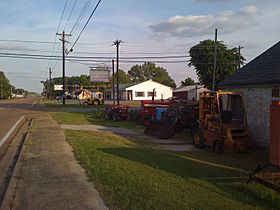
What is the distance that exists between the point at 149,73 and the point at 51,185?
538ft

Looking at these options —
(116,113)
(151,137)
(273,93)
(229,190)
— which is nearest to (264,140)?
(273,93)

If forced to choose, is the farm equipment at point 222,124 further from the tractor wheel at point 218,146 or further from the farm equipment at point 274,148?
the farm equipment at point 274,148

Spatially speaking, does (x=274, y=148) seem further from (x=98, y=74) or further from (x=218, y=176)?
(x=98, y=74)

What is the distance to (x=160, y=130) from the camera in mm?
21891

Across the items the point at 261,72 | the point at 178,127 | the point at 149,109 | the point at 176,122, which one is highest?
the point at 261,72

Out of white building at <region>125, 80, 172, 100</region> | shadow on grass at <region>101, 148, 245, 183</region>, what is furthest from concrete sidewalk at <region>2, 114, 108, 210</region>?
white building at <region>125, 80, 172, 100</region>

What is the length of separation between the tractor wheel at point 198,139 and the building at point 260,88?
7.22ft

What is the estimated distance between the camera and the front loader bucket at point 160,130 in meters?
21.3

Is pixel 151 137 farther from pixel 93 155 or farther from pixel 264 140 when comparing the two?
pixel 93 155

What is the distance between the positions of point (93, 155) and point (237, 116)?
939cm

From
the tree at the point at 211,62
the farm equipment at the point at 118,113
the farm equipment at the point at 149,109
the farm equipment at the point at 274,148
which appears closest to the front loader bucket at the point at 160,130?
the farm equipment at the point at 149,109

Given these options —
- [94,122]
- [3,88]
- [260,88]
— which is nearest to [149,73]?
[3,88]

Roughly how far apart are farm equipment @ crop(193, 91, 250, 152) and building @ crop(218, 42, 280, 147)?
0.45 meters

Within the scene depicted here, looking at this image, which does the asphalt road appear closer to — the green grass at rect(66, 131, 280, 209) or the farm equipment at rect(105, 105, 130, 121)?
the farm equipment at rect(105, 105, 130, 121)
